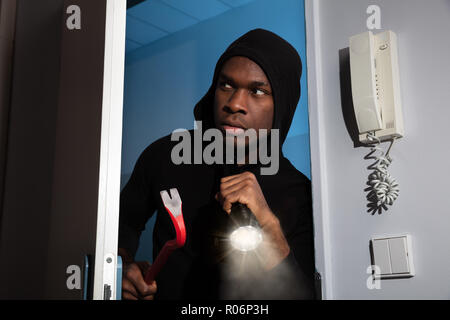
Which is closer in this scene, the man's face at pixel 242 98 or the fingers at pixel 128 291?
the fingers at pixel 128 291

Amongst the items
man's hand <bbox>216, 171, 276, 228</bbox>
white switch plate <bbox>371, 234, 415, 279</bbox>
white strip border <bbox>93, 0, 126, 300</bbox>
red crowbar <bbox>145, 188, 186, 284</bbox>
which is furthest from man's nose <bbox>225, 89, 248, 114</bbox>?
white switch plate <bbox>371, 234, 415, 279</bbox>

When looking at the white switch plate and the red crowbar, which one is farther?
the white switch plate

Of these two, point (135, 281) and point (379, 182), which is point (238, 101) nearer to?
point (379, 182)

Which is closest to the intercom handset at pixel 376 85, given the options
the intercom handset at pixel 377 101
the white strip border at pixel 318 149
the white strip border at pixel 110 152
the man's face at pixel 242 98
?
the intercom handset at pixel 377 101

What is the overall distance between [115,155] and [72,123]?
22 cm

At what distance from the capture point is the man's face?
1438 millimetres

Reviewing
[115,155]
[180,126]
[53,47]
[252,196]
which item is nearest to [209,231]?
[252,196]

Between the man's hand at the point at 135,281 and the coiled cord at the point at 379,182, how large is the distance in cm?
63

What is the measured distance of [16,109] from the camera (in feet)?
4.70

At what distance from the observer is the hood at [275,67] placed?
1.47 m

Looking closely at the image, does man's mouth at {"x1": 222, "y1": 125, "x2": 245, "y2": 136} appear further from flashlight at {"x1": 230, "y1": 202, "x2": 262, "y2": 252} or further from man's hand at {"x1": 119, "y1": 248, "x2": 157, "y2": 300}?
man's hand at {"x1": 119, "y1": 248, "x2": 157, "y2": 300}

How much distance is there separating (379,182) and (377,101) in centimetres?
22

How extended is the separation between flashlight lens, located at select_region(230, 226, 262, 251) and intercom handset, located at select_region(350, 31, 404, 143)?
1.30 ft

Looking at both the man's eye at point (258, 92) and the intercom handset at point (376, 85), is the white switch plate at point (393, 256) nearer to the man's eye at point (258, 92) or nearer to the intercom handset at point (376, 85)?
the intercom handset at point (376, 85)
